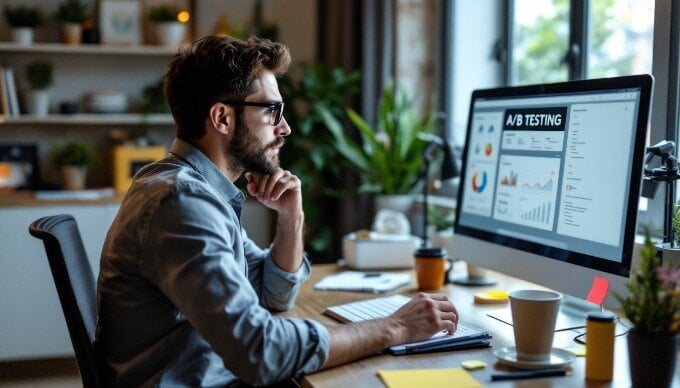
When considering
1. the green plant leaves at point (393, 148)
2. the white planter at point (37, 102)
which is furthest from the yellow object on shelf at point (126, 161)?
the green plant leaves at point (393, 148)

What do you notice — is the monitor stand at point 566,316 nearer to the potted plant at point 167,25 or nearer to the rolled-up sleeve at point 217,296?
the rolled-up sleeve at point 217,296

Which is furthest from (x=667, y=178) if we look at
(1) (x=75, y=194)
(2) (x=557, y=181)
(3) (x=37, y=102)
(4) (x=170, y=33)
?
(3) (x=37, y=102)

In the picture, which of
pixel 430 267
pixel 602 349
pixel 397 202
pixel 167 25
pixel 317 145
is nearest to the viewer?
pixel 602 349

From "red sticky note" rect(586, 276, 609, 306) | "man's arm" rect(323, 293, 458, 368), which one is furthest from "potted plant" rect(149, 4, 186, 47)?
"red sticky note" rect(586, 276, 609, 306)

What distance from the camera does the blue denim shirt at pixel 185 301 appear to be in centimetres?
132

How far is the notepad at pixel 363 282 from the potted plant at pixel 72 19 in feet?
8.54

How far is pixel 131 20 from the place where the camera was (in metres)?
4.34

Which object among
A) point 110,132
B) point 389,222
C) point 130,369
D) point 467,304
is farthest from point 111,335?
point 110,132

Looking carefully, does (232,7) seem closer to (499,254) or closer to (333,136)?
(333,136)

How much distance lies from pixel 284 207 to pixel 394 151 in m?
1.56

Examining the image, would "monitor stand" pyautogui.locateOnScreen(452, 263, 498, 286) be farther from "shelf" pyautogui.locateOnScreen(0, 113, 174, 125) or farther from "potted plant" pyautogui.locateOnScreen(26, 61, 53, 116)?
"potted plant" pyautogui.locateOnScreen(26, 61, 53, 116)

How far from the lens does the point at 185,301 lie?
1342mm

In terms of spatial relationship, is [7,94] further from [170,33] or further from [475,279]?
[475,279]

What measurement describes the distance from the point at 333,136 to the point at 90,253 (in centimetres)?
136
